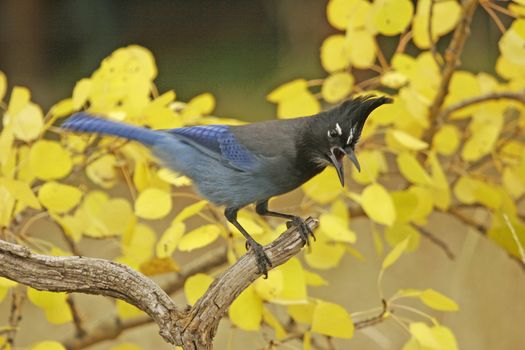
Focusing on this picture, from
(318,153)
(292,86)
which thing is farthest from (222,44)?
(318,153)

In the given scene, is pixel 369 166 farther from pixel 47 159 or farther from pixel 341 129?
pixel 47 159

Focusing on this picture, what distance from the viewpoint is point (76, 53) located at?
2.77m

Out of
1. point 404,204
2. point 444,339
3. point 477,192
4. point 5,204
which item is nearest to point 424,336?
point 444,339

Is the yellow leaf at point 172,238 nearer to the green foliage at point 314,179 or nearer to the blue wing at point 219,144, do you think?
the green foliage at point 314,179

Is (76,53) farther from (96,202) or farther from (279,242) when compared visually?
(279,242)

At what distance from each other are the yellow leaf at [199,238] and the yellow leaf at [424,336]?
0.23 m

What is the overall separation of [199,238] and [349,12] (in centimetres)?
40

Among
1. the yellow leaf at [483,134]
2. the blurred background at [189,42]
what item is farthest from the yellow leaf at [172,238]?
the blurred background at [189,42]

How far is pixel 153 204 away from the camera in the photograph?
1.07 metres

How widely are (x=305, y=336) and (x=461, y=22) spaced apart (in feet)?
1.58

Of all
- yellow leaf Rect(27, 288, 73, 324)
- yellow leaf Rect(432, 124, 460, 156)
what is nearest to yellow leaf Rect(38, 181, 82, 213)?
yellow leaf Rect(27, 288, 73, 324)

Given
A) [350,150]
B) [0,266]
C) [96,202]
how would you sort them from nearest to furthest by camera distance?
[0,266] → [350,150] → [96,202]

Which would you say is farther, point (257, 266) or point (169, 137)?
point (169, 137)

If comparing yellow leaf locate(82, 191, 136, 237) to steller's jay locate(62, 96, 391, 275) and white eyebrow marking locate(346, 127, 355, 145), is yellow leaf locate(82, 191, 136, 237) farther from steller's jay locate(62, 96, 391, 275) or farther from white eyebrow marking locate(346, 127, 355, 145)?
→ white eyebrow marking locate(346, 127, 355, 145)
